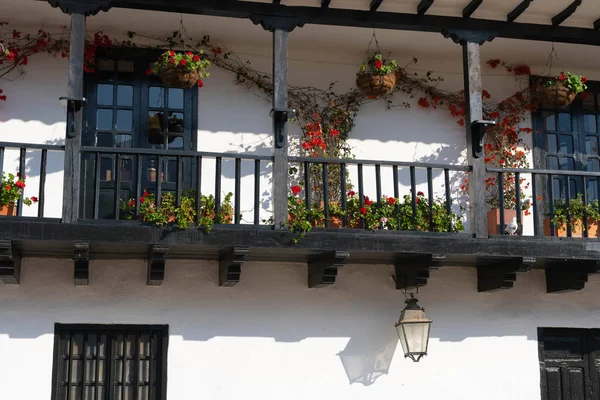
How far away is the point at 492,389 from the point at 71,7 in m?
6.30

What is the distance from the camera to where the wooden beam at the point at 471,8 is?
10.7m

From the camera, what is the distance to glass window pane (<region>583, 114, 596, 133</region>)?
12.7 m

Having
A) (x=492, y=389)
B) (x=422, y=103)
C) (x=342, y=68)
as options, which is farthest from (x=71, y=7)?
(x=492, y=389)

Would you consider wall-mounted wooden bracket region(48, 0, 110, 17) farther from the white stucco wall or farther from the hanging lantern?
the hanging lantern

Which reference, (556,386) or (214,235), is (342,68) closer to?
(214,235)

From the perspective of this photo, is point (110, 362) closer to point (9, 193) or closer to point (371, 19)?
point (9, 193)

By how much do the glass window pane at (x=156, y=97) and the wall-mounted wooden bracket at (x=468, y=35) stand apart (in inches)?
133

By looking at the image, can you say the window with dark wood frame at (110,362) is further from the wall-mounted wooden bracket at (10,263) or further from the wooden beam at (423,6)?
the wooden beam at (423,6)

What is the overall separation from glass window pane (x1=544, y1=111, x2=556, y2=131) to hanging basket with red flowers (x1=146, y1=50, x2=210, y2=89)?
4601mm

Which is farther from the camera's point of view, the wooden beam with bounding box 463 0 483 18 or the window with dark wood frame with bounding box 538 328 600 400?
the window with dark wood frame with bounding box 538 328 600 400

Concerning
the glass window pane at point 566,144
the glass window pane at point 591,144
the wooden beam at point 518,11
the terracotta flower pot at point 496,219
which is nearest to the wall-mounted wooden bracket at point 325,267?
the terracotta flower pot at point 496,219

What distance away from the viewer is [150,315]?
1051 cm

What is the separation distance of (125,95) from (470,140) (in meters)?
4.04

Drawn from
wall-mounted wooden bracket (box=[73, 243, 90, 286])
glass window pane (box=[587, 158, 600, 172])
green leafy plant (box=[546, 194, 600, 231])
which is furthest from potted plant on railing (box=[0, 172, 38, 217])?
glass window pane (box=[587, 158, 600, 172])
